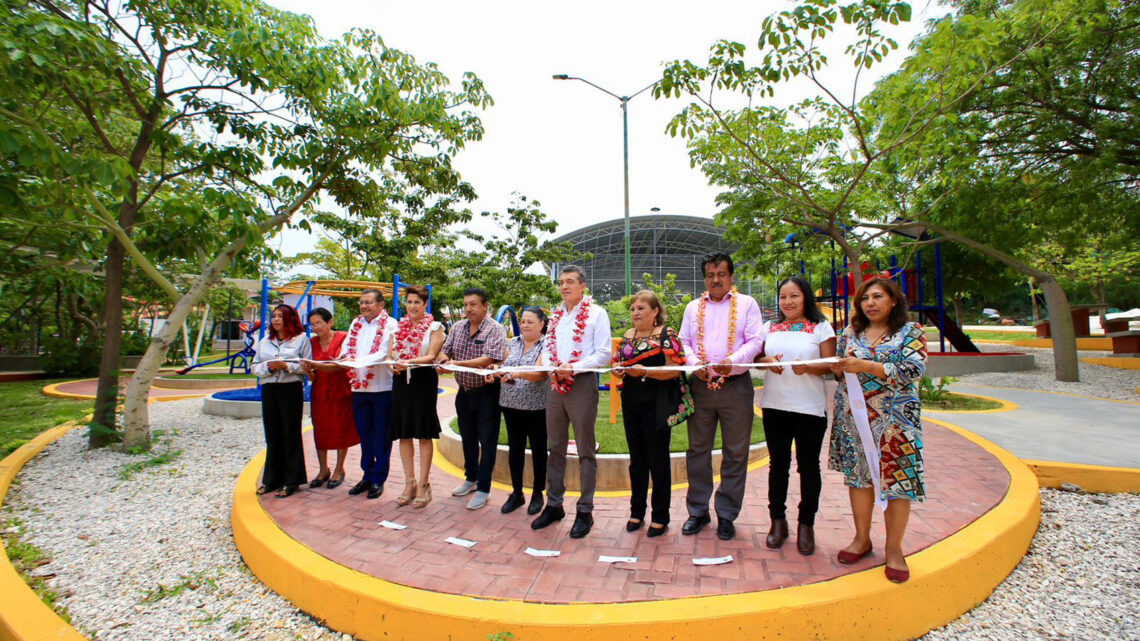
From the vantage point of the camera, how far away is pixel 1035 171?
10602 mm

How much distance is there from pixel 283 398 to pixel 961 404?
31.7 ft

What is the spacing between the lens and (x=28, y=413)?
924 centimetres

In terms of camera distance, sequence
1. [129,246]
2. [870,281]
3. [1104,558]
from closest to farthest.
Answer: [870,281] < [1104,558] < [129,246]

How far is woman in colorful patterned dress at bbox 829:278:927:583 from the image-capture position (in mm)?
2680

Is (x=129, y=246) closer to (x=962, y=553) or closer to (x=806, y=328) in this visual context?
(x=806, y=328)

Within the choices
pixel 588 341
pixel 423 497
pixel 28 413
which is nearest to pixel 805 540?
pixel 588 341

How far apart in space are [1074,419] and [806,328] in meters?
6.69

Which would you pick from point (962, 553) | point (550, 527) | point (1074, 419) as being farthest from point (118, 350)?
point (1074, 419)

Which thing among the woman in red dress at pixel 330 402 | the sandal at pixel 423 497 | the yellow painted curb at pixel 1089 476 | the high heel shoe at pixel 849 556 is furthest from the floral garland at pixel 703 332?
the yellow painted curb at pixel 1089 476

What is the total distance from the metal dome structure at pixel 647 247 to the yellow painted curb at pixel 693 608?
30.3 metres

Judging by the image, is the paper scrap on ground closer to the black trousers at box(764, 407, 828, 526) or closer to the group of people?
the group of people

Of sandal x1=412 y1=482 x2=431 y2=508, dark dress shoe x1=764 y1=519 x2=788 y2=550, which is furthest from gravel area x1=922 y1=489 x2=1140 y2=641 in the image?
sandal x1=412 y1=482 x2=431 y2=508

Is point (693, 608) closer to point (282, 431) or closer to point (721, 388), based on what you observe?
point (721, 388)

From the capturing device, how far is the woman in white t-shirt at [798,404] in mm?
3123
